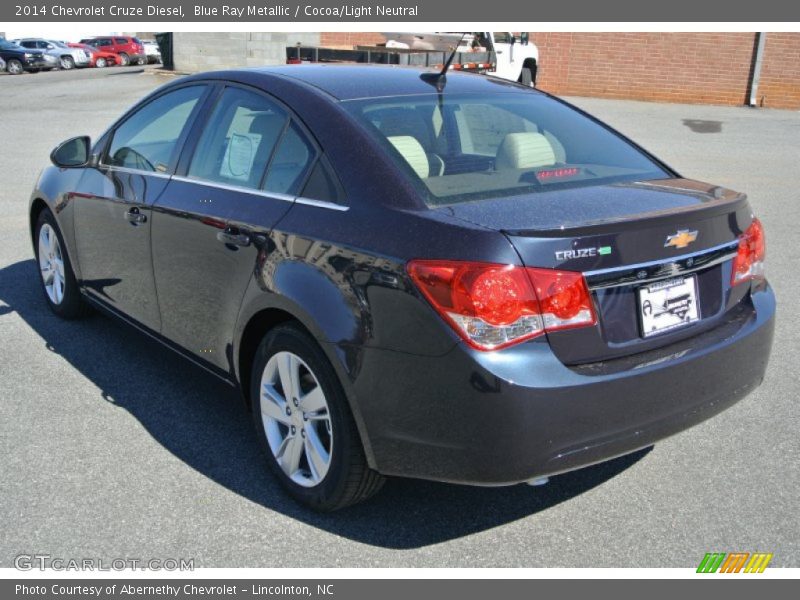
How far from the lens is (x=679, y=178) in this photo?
3.77 m

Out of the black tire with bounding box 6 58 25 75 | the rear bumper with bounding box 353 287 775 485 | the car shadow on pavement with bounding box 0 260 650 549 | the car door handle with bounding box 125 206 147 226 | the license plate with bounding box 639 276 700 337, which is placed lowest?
the black tire with bounding box 6 58 25 75

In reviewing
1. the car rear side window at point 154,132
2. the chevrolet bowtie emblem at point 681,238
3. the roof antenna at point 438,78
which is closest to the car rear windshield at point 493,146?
the roof antenna at point 438,78

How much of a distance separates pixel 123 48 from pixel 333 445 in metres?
43.6

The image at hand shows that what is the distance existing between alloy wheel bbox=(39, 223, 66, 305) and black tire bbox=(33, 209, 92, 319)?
0.03 m

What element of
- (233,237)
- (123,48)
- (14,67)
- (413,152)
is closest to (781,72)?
(413,152)

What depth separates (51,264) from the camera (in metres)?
5.73

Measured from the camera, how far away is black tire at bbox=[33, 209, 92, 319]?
5438 mm

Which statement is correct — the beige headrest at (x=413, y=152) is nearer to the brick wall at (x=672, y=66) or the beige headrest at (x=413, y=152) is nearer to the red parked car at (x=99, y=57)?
the brick wall at (x=672, y=66)

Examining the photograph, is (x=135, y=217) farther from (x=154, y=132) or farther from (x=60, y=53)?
(x=60, y=53)

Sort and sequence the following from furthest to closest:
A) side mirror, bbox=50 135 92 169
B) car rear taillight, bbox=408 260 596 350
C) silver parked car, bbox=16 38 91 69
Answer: silver parked car, bbox=16 38 91 69 < side mirror, bbox=50 135 92 169 < car rear taillight, bbox=408 260 596 350

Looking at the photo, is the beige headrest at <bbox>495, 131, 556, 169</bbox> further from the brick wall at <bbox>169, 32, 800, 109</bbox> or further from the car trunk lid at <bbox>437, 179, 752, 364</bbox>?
the brick wall at <bbox>169, 32, 800, 109</bbox>

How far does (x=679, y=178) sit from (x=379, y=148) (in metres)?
1.39

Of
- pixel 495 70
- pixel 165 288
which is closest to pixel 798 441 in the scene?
pixel 165 288

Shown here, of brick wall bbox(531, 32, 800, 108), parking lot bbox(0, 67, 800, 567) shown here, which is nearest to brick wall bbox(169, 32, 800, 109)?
brick wall bbox(531, 32, 800, 108)
